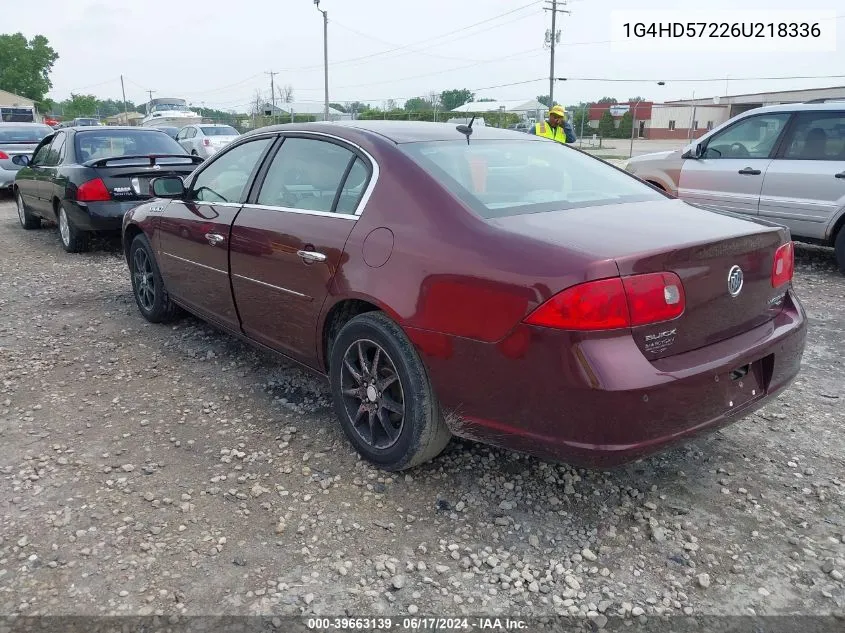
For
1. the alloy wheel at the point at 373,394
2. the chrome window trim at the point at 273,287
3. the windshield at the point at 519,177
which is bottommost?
the alloy wheel at the point at 373,394

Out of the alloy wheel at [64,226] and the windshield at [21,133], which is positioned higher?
the windshield at [21,133]

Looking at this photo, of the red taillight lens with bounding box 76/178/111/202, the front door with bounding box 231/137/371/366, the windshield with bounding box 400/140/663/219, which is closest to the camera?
the windshield with bounding box 400/140/663/219

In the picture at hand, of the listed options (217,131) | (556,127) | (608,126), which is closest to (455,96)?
(608,126)

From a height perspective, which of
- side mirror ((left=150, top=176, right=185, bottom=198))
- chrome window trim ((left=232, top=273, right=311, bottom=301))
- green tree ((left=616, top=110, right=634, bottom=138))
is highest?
green tree ((left=616, top=110, right=634, bottom=138))

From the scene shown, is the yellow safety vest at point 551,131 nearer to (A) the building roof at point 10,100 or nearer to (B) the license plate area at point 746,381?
(B) the license plate area at point 746,381

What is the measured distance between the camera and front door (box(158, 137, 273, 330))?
3945 millimetres

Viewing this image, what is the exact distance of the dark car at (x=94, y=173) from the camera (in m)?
7.46

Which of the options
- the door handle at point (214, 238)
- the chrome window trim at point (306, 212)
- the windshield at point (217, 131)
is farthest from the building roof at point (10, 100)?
the chrome window trim at point (306, 212)

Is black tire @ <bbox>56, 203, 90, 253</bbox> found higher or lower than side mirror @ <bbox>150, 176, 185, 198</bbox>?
lower

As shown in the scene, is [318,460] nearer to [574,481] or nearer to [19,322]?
[574,481]

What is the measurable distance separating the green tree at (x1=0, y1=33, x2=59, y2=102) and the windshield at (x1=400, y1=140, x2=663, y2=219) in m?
92.4

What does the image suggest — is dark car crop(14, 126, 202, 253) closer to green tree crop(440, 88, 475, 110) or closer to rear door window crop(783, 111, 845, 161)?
rear door window crop(783, 111, 845, 161)

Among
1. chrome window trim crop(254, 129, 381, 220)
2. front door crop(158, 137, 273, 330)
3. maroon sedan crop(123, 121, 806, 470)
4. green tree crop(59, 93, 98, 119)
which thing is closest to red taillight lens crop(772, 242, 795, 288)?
maroon sedan crop(123, 121, 806, 470)

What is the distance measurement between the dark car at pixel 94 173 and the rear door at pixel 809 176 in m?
6.51
